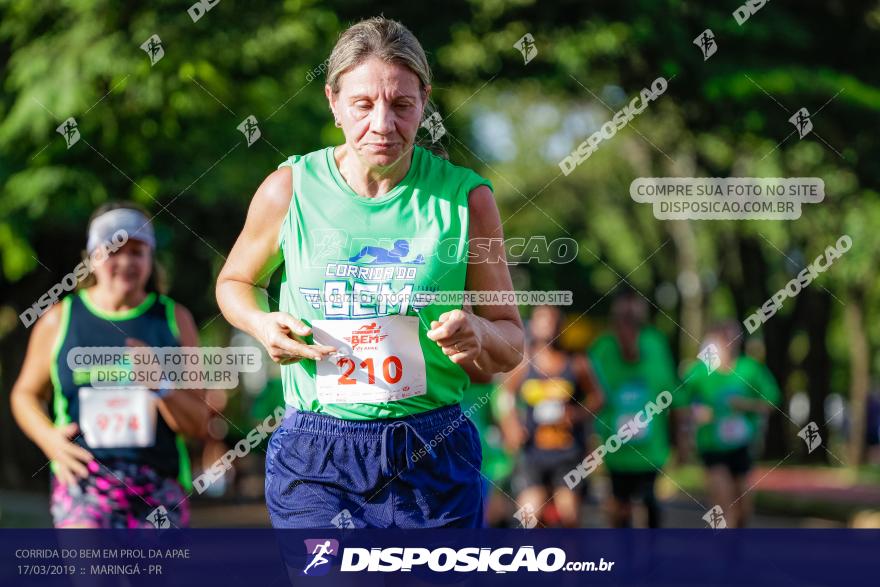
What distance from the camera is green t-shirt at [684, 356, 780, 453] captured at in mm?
9516

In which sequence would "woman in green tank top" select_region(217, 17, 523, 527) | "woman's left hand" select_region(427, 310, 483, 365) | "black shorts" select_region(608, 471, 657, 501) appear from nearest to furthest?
"woman's left hand" select_region(427, 310, 483, 365), "woman in green tank top" select_region(217, 17, 523, 527), "black shorts" select_region(608, 471, 657, 501)

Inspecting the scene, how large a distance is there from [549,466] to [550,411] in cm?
33

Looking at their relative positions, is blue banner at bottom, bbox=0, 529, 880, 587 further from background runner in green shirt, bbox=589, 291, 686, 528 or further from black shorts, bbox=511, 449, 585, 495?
black shorts, bbox=511, 449, 585, 495

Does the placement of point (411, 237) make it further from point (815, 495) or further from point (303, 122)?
point (815, 495)

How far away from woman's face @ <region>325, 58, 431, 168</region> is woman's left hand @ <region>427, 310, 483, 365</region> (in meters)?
0.53

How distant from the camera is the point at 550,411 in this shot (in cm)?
809

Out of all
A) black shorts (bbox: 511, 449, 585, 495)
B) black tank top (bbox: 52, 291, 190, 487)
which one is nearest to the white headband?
black tank top (bbox: 52, 291, 190, 487)

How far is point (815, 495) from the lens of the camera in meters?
16.0

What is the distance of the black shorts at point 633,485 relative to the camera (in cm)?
848

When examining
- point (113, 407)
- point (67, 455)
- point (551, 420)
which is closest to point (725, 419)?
point (551, 420)

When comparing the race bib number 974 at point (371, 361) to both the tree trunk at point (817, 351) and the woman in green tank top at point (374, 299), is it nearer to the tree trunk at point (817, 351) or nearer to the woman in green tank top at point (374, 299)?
the woman in green tank top at point (374, 299)

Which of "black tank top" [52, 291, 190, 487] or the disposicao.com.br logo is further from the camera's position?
"black tank top" [52, 291, 190, 487]

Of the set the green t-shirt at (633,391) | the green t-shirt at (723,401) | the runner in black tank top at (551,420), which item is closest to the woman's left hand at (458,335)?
the runner in black tank top at (551,420)

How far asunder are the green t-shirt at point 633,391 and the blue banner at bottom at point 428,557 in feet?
2.34
